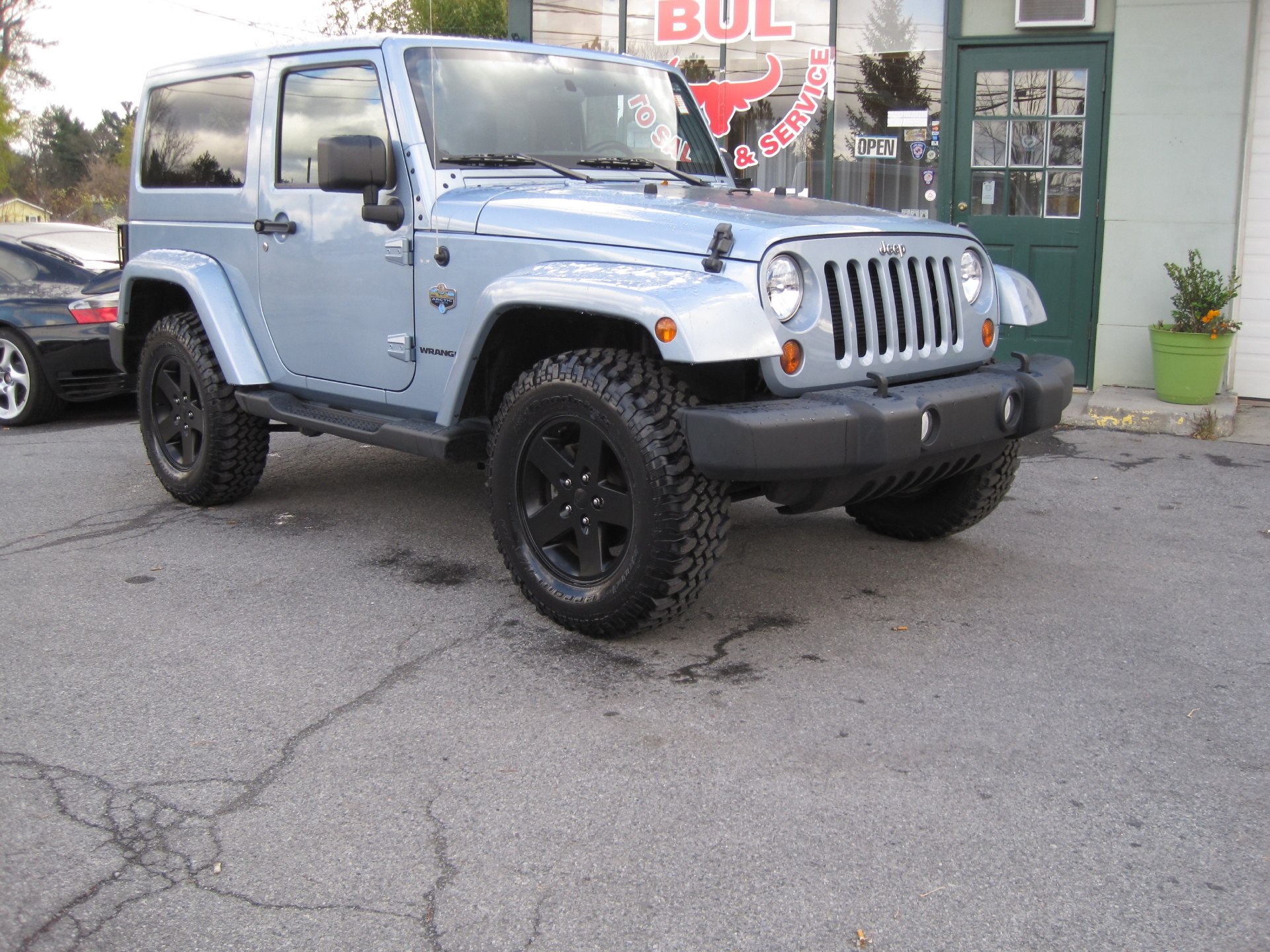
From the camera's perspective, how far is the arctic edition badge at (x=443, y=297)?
14.1ft

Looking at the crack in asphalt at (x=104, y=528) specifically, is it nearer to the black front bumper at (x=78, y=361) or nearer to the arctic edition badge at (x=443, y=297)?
the arctic edition badge at (x=443, y=297)

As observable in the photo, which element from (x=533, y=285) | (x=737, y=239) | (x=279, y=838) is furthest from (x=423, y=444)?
(x=279, y=838)

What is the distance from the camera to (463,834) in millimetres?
2758

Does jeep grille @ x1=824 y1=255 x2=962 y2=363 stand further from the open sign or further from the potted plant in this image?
the open sign

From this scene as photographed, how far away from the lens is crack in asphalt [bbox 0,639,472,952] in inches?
96.2

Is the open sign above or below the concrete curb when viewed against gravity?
above

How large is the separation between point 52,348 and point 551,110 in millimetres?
4884

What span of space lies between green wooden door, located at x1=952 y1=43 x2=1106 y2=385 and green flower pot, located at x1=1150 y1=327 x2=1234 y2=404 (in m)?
0.78

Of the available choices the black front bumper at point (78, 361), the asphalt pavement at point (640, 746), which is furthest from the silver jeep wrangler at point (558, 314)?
the black front bumper at point (78, 361)

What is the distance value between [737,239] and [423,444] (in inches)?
57.7

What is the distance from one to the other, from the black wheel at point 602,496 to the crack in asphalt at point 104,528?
7.16 feet

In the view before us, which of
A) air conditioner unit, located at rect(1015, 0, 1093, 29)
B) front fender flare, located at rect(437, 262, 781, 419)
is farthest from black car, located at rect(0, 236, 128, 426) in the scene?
air conditioner unit, located at rect(1015, 0, 1093, 29)

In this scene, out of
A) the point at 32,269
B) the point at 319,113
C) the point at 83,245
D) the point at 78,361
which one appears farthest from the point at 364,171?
the point at 83,245

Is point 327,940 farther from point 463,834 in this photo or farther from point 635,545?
point 635,545
